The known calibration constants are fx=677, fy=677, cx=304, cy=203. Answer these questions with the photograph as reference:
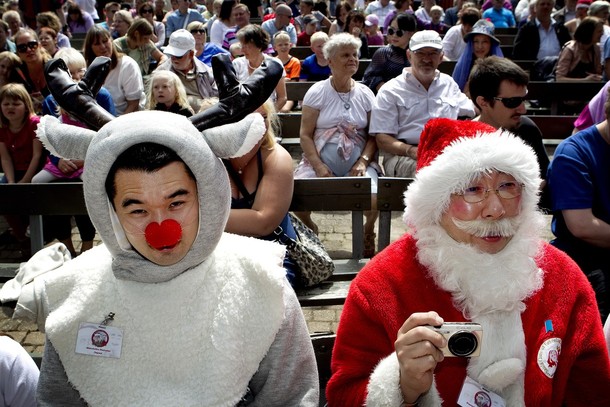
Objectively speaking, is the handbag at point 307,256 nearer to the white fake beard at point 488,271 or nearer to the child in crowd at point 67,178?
the white fake beard at point 488,271

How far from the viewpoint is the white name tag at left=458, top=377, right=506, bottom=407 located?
2.14 meters

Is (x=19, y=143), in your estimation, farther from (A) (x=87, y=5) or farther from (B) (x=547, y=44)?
(A) (x=87, y=5)

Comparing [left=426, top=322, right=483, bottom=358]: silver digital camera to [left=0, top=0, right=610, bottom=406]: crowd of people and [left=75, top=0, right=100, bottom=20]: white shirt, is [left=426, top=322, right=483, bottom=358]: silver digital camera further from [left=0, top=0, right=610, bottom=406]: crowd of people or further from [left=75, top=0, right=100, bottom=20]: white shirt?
[left=75, top=0, right=100, bottom=20]: white shirt

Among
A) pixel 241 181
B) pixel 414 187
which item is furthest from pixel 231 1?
pixel 414 187

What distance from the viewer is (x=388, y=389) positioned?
2.07 meters

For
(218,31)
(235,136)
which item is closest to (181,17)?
(218,31)

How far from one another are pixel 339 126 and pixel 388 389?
12.7 feet

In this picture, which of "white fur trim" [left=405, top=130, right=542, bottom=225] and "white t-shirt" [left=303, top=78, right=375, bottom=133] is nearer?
"white fur trim" [left=405, top=130, right=542, bottom=225]

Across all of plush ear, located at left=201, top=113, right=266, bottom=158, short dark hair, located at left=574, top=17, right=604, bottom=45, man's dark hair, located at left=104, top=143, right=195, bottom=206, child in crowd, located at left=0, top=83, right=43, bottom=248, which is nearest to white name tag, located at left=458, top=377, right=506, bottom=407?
plush ear, located at left=201, top=113, right=266, bottom=158

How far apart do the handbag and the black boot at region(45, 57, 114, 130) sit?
1.71m

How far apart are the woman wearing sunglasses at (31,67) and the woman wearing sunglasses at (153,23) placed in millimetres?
4315

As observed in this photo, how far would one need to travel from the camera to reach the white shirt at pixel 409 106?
17.9 ft

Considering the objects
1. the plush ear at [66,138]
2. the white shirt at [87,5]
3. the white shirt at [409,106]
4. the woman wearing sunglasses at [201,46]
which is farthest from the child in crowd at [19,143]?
the white shirt at [87,5]

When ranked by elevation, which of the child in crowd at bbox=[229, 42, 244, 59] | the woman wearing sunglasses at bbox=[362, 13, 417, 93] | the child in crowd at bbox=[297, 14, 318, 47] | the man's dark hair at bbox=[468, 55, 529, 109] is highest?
the man's dark hair at bbox=[468, 55, 529, 109]
